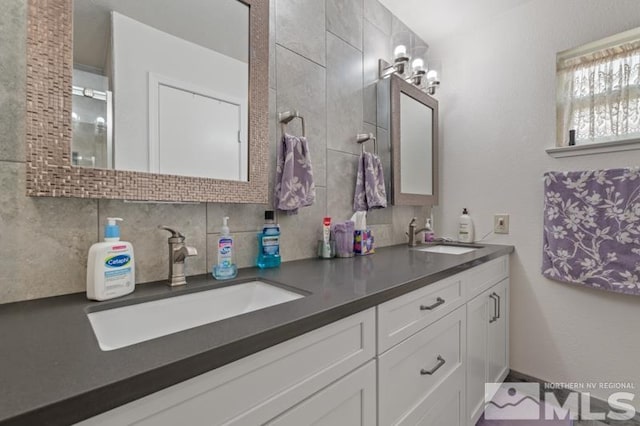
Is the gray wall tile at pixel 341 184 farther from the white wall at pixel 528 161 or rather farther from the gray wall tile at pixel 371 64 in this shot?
the white wall at pixel 528 161

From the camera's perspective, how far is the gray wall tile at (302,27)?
3.85 ft

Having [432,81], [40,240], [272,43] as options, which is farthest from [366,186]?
[40,240]

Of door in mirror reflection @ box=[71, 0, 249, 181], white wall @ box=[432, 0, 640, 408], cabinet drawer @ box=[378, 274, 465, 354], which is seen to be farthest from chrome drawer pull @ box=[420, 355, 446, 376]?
white wall @ box=[432, 0, 640, 408]

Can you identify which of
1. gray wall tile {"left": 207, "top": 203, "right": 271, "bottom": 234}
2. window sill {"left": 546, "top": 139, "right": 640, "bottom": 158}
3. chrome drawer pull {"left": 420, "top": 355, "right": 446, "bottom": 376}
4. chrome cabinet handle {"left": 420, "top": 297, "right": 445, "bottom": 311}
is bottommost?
chrome drawer pull {"left": 420, "top": 355, "right": 446, "bottom": 376}

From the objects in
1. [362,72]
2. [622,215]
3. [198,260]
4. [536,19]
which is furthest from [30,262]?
[536,19]

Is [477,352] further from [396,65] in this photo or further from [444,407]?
[396,65]

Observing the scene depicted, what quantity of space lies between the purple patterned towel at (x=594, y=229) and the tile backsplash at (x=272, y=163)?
74cm

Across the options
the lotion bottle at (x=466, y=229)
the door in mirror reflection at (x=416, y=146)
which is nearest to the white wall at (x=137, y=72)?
the door in mirror reflection at (x=416, y=146)

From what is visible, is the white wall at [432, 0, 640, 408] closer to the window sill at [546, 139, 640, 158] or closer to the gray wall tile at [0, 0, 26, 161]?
the window sill at [546, 139, 640, 158]

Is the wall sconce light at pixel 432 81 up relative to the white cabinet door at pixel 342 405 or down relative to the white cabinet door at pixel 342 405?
up

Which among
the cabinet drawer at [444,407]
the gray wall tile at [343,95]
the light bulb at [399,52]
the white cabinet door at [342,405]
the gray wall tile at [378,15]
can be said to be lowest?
the cabinet drawer at [444,407]

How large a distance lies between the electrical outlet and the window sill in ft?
1.36

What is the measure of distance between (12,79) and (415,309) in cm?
119

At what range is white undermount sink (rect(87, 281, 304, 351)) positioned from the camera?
65cm
